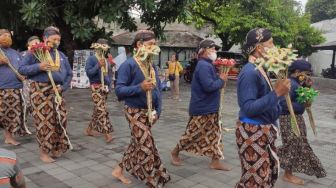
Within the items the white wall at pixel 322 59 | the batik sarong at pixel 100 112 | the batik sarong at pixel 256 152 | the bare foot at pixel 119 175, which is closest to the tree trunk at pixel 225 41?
the white wall at pixel 322 59

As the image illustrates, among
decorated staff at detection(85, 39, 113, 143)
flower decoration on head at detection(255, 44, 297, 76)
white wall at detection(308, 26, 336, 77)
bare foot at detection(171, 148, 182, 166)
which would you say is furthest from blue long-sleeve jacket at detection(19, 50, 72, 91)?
white wall at detection(308, 26, 336, 77)

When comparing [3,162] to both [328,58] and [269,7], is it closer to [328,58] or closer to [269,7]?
[269,7]

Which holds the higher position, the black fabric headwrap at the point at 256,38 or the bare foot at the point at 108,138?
the black fabric headwrap at the point at 256,38

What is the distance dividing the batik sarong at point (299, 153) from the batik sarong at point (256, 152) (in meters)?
1.45

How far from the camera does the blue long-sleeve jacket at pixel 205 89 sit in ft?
16.6

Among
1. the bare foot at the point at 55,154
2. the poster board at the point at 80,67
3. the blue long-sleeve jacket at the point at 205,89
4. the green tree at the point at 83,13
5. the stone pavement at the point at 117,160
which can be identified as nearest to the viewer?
the stone pavement at the point at 117,160

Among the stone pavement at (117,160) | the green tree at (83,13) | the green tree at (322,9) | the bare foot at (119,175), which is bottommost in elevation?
the stone pavement at (117,160)

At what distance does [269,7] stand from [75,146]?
17.2 metres

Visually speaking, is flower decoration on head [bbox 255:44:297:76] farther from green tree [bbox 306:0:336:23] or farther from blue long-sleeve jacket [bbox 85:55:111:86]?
green tree [bbox 306:0:336:23]

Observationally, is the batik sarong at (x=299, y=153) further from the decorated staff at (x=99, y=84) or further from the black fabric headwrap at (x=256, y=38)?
the decorated staff at (x=99, y=84)

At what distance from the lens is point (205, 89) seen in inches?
200

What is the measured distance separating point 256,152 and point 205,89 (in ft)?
5.76

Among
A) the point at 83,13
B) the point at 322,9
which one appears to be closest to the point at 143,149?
the point at 83,13

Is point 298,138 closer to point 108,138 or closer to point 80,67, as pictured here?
point 108,138
